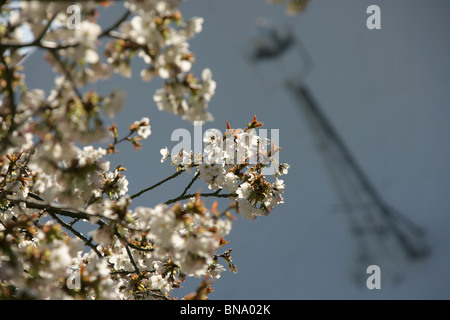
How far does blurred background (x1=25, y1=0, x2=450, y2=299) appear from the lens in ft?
19.7

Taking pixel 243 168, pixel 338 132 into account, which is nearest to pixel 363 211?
pixel 338 132

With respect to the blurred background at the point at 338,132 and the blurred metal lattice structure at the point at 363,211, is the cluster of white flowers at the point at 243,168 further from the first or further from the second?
the blurred metal lattice structure at the point at 363,211

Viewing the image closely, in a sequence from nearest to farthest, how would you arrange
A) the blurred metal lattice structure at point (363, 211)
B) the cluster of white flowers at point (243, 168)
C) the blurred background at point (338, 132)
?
1. the cluster of white flowers at point (243, 168)
2. the blurred background at point (338, 132)
3. the blurred metal lattice structure at point (363, 211)

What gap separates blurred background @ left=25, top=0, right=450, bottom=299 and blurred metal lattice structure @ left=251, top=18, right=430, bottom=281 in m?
0.05

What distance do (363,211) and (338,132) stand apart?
1.43 meters

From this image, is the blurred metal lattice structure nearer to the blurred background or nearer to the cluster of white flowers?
the blurred background

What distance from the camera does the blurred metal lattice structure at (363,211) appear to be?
6133 mm

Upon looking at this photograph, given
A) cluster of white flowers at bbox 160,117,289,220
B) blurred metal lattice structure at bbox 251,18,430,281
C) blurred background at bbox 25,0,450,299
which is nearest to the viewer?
cluster of white flowers at bbox 160,117,289,220

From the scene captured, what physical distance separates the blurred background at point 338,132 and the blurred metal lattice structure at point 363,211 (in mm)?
48

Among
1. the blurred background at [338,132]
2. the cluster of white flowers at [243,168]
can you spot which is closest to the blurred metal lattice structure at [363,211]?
the blurred background at [338,132]

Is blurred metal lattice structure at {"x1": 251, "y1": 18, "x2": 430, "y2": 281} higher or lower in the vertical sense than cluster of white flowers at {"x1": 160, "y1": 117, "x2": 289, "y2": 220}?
higher

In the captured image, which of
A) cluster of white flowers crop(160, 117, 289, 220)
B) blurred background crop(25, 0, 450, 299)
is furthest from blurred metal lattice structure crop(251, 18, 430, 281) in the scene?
cluster of white flowers crop(160, 117, 289, 220)

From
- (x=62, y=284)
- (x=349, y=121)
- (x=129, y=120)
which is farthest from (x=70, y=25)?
(x=349, y=121)
